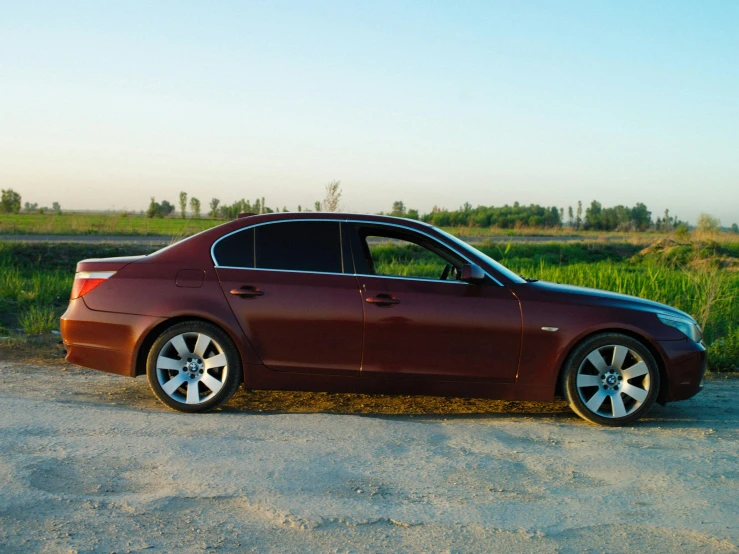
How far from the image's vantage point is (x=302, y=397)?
691 cm

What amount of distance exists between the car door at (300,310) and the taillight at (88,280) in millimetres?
958

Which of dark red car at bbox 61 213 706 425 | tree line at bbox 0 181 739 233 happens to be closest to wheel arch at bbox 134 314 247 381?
dark red car at bbox 61 213 706 425

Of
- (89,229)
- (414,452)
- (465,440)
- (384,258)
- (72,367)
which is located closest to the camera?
(414,452)

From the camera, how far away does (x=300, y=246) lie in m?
6.30

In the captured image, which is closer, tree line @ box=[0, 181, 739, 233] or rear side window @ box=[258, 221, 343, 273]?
rear side window @ box=[258, 221, 343, 273]

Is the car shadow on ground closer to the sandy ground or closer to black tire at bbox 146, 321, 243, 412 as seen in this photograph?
the sandy ground

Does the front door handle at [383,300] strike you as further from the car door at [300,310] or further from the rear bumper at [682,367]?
the rear bumper at [682,367]

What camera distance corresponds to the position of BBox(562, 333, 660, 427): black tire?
6.03 m

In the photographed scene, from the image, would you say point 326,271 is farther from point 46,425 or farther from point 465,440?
point 46,425

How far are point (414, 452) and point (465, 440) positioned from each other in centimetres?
50

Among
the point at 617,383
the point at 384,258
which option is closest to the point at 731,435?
the point at 617,383

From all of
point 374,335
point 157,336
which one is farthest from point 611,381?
point 157,336

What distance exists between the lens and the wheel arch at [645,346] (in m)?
6.09

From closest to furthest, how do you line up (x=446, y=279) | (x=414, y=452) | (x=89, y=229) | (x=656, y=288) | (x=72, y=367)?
(x=414, y=452) → (x=446, y=279) → (x=72, y=367) → (x=656, y=288) → (x=89, y=229)
